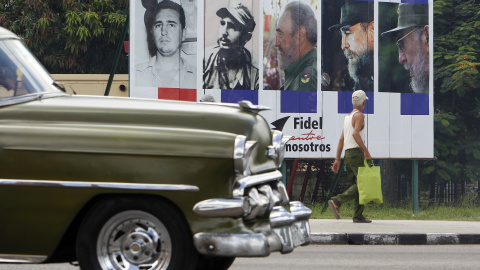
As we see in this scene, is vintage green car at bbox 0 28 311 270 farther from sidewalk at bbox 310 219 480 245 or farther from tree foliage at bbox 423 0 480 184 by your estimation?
tree foliage at bbox 423 0 480 184

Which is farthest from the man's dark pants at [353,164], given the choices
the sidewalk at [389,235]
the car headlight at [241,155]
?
the car headlight at [241,155]

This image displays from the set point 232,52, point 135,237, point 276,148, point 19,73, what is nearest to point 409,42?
point 232,52

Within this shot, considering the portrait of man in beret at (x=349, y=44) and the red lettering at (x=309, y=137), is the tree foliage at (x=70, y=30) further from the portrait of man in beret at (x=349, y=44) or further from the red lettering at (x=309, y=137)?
the red lettering at (x=309, y=137)

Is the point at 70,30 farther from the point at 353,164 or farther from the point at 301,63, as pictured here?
the point at 353,164

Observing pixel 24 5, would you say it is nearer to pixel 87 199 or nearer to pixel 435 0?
pixel 435 0

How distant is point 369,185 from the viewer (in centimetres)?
1287

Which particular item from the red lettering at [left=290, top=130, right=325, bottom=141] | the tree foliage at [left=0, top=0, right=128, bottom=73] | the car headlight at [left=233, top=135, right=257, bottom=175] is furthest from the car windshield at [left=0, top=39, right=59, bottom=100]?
the tree foliage at [left=0, top=0, right=128, bottom=73]


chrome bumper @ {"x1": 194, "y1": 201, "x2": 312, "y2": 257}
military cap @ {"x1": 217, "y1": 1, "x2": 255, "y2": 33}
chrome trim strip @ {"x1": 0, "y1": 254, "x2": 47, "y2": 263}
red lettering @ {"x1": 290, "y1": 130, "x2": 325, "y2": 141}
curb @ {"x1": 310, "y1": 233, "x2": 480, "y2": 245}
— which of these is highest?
military cap @ {"x1": 217, "y1": 1, "x2": 255, "y2": 33}

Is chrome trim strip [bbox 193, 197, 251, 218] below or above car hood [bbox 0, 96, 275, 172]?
below

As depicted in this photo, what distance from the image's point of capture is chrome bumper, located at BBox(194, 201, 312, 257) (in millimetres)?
6070

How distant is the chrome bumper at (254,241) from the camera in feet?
19.9

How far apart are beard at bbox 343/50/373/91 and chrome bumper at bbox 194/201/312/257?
1095 cm

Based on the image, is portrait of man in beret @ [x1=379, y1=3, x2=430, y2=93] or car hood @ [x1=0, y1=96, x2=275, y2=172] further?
portrait of man in beret @ [x1=379, y1=3, x2=430, y2=93]

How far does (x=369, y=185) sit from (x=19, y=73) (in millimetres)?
6918
